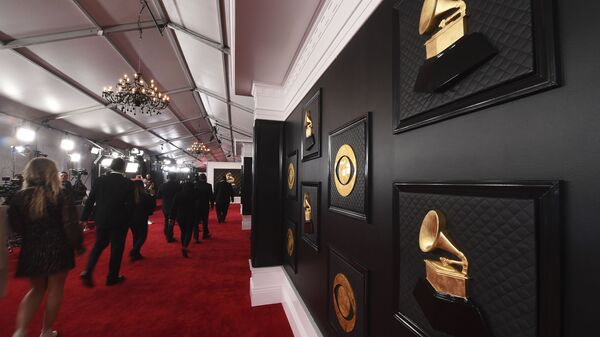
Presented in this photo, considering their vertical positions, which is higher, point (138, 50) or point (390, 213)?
point (138, 50)

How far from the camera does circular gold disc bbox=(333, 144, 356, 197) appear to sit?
4.42 ft

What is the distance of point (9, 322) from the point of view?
93.4 inches

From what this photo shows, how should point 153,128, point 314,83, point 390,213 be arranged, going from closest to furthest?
point 390,213 < point 314,83 < point 153,128

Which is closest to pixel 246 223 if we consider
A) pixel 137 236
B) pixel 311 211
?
pixel 137 236

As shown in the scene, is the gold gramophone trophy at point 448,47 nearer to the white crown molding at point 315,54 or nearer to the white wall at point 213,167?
the white crown molding at point 315,54

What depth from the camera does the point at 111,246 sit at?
3.13 meters

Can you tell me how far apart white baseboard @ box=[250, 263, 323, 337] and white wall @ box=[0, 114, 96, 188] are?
7.92 meters

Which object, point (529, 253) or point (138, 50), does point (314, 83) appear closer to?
point (529, 253)

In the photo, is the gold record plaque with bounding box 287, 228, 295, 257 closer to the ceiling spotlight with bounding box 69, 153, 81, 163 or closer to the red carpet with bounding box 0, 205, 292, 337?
the red carpet with bounding box 0, 205, 292, 337

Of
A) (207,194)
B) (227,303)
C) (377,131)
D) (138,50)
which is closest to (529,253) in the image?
(377,131)

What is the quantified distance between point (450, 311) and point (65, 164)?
452 inches

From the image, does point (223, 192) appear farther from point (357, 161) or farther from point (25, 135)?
point (357, 161)

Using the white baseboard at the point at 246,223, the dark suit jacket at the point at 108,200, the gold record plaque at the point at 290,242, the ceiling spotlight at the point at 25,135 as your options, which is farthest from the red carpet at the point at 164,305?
the ceiling spotlight at the point at 25,135

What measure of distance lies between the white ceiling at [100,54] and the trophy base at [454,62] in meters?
1.35
